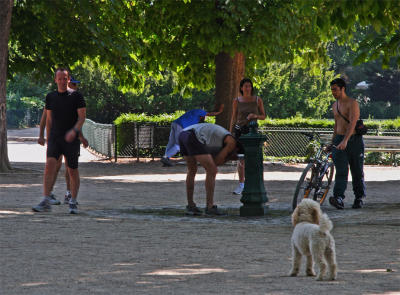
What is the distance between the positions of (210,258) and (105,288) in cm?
168

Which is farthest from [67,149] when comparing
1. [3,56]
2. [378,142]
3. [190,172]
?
[378,142]

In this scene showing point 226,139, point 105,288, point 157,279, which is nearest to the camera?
point 105,288

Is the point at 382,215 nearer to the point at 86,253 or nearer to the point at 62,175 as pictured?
the point at 86,253

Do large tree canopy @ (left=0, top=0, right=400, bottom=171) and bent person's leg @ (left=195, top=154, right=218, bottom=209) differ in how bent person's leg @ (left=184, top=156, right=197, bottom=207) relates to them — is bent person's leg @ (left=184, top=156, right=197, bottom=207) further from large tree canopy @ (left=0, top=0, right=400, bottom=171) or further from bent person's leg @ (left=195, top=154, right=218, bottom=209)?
large tree canopy @ (left=0, top=0, right=400, bottom=171)

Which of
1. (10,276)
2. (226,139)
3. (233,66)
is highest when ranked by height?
(233,66)

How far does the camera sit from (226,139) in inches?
420

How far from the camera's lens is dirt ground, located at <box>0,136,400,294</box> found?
6117 mm

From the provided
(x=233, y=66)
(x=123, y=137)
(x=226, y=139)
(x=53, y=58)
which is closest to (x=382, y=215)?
(x=226, y=139)

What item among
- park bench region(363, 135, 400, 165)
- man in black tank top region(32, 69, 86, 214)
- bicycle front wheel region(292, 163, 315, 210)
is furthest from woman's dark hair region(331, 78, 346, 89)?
park bench region(363, 135, 400, 165)

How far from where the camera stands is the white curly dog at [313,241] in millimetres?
6336

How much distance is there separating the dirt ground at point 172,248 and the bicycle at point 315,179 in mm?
319

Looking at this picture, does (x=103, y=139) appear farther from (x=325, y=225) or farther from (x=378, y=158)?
(x=325, y=225)

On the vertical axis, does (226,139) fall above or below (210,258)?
above

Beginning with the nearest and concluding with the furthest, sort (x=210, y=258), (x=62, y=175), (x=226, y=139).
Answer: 1. (x=210, y=258)
2. (x=226, y=139)
3. (x=62, y=175)
